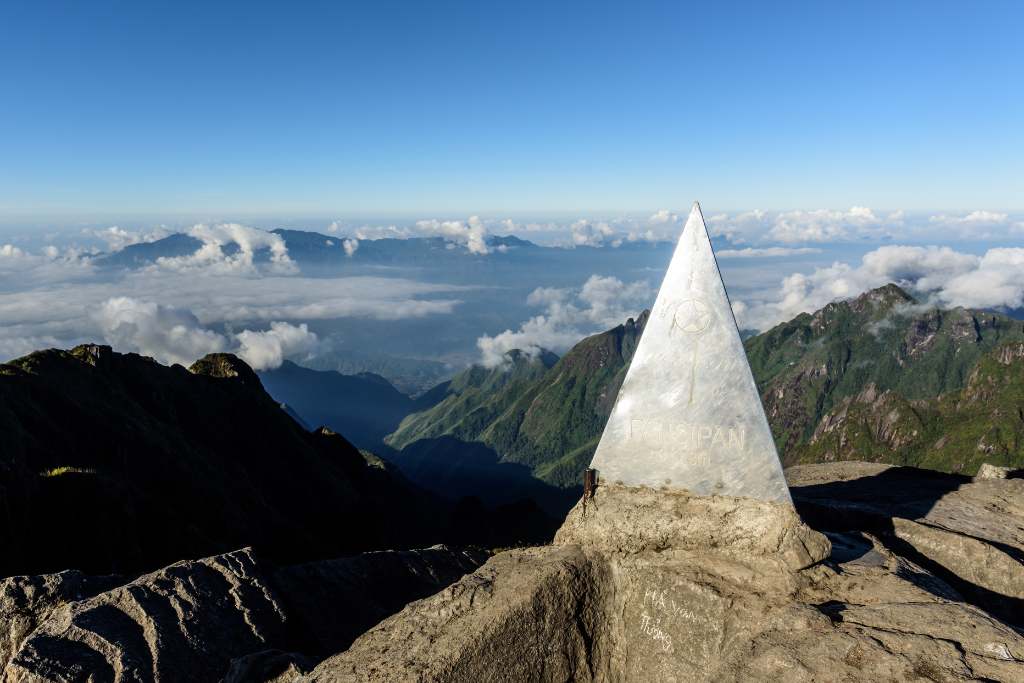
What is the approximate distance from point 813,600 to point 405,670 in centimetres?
930

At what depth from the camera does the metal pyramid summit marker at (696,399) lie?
1531cm

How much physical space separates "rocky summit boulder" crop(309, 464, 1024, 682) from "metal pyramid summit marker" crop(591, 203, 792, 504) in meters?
0.65

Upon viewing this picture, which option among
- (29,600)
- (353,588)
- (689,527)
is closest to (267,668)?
(29,600)

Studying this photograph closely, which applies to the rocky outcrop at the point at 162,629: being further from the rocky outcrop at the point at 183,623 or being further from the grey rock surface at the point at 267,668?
the grey rock surface at the point at 267,668

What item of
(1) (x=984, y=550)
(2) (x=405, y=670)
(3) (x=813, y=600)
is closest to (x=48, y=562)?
(2) (x=405, y=670)

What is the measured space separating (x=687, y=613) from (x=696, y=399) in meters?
5.46

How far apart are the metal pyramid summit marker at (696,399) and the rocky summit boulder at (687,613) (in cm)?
65

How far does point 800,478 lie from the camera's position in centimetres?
3419

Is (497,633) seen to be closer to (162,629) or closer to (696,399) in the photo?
(696,399)

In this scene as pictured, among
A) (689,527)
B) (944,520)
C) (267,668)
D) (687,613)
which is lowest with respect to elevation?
(944,520)

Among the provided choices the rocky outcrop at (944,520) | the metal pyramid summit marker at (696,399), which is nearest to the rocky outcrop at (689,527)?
the metal pyramid summit marker at (696,399)

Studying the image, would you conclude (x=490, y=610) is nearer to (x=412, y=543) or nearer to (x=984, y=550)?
(x=984, y=550)

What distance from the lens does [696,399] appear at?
15773mm

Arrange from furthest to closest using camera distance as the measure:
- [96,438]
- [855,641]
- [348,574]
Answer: [96,438] < [348,574] < [855,641]
